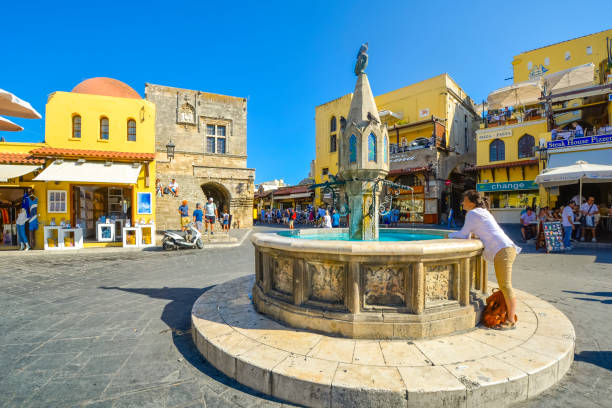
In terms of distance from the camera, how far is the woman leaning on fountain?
9.57 ft

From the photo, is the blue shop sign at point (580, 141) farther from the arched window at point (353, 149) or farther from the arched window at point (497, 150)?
the arched window at point (353, 149)

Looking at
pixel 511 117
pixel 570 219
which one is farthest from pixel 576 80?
pixel 570 219

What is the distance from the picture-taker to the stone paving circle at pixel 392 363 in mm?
1977

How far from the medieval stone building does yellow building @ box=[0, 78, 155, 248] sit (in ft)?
20.2

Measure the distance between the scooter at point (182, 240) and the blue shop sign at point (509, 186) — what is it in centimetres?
1911

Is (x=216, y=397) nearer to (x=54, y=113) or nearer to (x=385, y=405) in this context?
(x=385, y=405)

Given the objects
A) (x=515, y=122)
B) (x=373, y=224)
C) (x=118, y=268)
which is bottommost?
(x=118, y=268)

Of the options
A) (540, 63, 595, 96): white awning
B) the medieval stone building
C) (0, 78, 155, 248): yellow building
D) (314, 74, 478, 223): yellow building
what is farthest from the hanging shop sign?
(0, 78, 155, 248): yellow building

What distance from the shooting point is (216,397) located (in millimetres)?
2186

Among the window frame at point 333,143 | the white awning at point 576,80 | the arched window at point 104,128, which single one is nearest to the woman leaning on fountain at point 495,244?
the arched window at point 104,128

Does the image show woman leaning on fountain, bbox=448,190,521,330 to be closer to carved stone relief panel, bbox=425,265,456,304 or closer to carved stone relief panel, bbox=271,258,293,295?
carved stone relief panel, bbox=425,265,456,304

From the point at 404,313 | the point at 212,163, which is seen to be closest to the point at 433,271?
the point at 404,313

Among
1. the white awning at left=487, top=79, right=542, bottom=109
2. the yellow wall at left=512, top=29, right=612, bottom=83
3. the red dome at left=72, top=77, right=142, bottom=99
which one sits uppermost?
the yellow wall at left=512, top=29, right=612, bottom=83

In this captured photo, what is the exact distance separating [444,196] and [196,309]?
71.9ft
